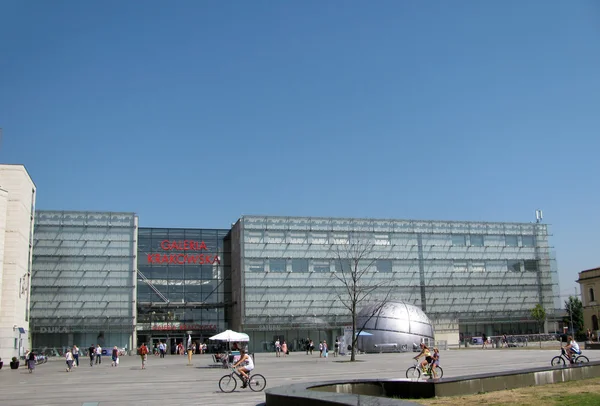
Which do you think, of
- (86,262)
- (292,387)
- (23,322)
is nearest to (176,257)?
(86,262)

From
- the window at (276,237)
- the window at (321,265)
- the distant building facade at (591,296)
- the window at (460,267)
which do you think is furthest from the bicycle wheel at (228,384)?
the distant building facade at (591,296)

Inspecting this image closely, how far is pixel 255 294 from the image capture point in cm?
8219

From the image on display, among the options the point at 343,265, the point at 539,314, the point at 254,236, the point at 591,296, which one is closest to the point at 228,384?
the point at 254,236

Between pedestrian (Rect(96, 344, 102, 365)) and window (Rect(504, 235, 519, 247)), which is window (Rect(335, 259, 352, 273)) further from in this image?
pedestrian (Rect(96, 344, 102, 365))

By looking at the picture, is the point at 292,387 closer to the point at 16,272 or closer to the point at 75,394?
the point at 75,394

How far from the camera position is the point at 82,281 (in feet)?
257

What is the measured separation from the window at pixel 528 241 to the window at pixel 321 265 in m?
30.5

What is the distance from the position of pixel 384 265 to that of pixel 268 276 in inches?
637

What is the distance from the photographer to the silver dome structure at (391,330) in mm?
67000

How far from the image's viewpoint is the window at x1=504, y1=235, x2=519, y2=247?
9394 cm

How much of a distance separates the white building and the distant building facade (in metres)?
73.8

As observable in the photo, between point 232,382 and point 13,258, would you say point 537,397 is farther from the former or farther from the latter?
point 13,258

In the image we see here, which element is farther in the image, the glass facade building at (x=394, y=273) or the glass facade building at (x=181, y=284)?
the glass facade building at (x=181, y=284)

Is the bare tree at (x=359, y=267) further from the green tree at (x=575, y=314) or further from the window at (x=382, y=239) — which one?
the green tree at (x=575, y=314)
